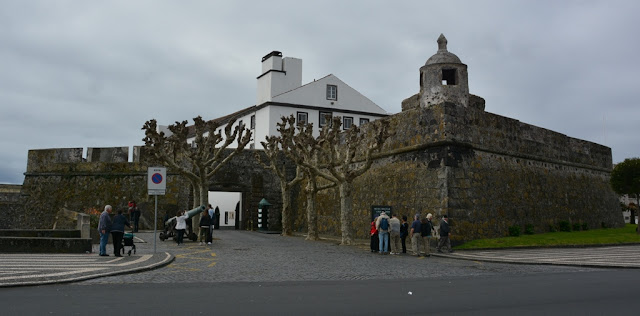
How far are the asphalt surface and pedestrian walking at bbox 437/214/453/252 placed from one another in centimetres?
91

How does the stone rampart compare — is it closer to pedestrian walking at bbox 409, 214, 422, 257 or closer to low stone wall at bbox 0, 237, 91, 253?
pedestrian walking at bbox 409, 214, 422, 257

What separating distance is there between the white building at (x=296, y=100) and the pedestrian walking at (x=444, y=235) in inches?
966

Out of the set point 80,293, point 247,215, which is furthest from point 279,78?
point 80,293

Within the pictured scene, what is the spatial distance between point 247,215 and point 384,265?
21.3 metres

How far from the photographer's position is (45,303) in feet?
23.1

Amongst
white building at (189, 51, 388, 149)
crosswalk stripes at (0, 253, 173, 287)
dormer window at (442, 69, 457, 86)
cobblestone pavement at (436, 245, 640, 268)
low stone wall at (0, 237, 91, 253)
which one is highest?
white building at (189, 51, 388, 149)

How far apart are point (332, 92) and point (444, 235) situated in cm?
2779

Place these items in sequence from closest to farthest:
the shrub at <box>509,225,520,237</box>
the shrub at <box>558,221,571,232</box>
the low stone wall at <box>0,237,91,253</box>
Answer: the low stone wall at <box>0,237,91,253</box>, the shrub at <box>509,225,520,237</box>, the shrub at <box>558,221,571,232</box>

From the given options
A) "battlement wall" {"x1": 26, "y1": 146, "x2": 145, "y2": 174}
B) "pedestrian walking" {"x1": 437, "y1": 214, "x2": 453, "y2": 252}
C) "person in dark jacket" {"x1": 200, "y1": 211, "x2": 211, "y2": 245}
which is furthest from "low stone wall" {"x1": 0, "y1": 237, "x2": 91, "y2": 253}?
"battlement wall" {"x1": 26, "y1": 146, "x2": 145, "y2": 174}

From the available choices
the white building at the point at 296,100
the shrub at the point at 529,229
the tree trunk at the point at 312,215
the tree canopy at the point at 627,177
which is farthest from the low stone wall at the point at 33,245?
the white building at the point at 296,100

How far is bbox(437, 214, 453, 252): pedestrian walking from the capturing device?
727 inches

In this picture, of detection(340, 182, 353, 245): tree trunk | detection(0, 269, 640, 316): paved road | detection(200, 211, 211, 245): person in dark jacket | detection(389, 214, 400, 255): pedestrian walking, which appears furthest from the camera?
detection(340, 182, 353, 245): tree trunk

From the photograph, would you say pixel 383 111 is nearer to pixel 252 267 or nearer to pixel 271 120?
pixel 271 120

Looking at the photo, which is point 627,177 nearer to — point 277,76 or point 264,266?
point 264,266
